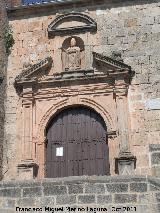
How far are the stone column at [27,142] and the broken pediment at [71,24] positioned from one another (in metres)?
1.71

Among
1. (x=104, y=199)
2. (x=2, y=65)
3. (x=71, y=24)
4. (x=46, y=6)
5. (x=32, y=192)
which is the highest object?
(x=46, y=6)

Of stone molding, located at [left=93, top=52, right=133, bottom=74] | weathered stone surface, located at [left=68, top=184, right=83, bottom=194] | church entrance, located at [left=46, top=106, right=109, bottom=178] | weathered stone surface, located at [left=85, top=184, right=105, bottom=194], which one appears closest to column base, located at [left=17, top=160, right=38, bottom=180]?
→ church entrance, located at [left=46, top=106, right=109, bottom=178]

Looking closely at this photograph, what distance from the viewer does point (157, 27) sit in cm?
1095

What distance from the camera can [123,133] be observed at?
32.9 feet

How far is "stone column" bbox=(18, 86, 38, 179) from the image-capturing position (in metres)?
10.0

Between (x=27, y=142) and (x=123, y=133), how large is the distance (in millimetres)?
2250

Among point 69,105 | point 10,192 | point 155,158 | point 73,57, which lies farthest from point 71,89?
point 10,192

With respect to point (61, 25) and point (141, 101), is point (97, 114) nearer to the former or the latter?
point (141, 101)

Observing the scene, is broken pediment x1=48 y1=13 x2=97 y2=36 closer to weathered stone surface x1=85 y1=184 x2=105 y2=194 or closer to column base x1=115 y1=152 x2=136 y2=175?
column base x1=115 y1=152 x2=136 y2=175

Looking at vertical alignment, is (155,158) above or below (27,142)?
below

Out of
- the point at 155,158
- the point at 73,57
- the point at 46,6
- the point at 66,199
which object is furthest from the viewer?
the point at 46,6

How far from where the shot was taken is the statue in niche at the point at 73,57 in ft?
35.9

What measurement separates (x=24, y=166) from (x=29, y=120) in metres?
1.15

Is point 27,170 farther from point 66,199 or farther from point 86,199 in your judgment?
point 86,199
